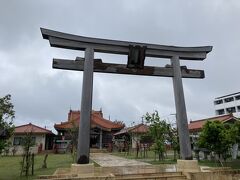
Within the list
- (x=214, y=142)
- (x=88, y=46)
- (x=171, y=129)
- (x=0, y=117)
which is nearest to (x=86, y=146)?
(x=88, y=46)

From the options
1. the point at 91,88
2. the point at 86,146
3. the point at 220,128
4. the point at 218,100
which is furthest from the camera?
the point at 218,100

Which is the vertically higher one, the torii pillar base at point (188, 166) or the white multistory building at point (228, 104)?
the white multistory building at point (228, 104)

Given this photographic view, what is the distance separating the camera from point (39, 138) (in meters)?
31.9

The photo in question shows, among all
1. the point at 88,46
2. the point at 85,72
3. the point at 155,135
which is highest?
the point at 88,46

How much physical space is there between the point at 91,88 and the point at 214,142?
400 inches

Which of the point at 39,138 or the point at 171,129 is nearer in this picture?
the point at 171,129

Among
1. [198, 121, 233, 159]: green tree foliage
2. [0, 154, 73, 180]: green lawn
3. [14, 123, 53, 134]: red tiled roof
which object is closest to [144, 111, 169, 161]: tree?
[198, 121, 233, 159]: green tree foliage

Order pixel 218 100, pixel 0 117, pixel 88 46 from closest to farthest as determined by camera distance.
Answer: pixel 88 46 → pixel 0 117 → pixel 218 100

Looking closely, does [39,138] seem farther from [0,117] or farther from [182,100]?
[182,100]

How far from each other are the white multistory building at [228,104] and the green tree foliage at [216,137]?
45.5 m

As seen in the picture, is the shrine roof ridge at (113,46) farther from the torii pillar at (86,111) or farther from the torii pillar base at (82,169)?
the torii pillar base at (82,169)

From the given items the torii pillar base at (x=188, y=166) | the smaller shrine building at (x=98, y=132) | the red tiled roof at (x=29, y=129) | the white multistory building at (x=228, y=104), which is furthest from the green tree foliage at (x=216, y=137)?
the white multistory building at (x=228, y=104)

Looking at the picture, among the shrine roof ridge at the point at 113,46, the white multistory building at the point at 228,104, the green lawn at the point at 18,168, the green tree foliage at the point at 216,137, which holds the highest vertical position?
the white multistory building at the point at 228,104

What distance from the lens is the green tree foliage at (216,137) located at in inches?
532
